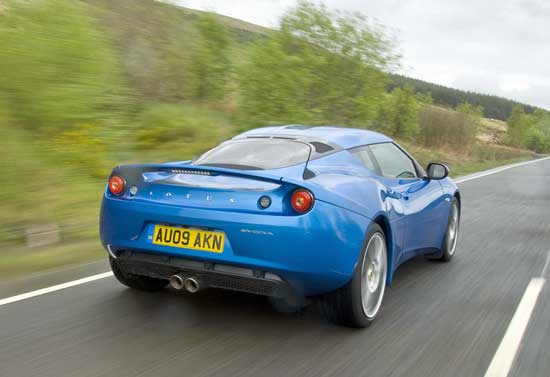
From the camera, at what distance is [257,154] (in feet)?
15.0

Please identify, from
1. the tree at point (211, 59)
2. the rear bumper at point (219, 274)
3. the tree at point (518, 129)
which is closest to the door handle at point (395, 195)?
the rear bumper at point (219, 274)

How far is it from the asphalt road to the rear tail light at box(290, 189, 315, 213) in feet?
2.73

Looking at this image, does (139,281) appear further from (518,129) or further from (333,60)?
(518,129)

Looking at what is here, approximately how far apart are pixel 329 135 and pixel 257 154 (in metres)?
0.68

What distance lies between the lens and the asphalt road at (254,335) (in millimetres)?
3475

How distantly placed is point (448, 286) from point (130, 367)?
3.16 m

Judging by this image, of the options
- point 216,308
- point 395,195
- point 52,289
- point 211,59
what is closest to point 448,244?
point 395,195

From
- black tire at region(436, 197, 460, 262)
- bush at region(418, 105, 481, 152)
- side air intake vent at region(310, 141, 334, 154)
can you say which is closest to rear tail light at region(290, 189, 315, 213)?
side air intake vent at region(310, 141, 334, 154)

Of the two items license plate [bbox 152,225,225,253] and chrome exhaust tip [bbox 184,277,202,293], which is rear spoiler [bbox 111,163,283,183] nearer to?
license plate [bbox 152,225,225,253]

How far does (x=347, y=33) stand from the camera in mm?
21516

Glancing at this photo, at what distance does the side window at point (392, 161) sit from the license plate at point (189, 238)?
1.69 metres

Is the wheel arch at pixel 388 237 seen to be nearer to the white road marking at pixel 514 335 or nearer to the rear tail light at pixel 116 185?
the white road marking at pixel 514 335

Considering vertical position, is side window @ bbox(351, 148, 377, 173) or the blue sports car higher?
side window @ bbox(351, 148, 377, 173)

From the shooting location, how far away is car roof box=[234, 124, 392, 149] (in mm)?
4812
